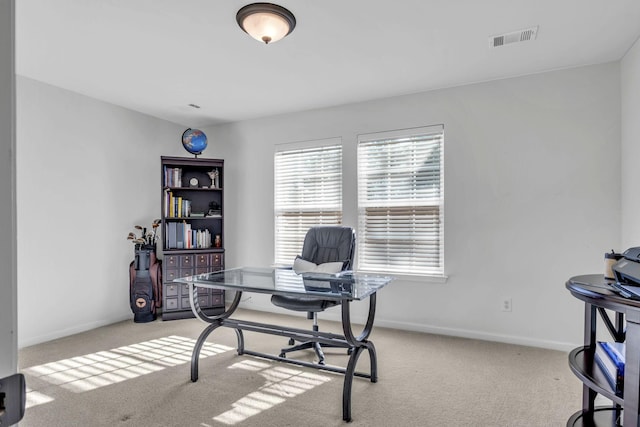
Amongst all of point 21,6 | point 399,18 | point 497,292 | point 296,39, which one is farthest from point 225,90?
point 497,292

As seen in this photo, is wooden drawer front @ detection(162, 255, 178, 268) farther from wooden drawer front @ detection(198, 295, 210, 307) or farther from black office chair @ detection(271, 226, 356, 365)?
black office chair @ detection(271, 226, 356, 365)

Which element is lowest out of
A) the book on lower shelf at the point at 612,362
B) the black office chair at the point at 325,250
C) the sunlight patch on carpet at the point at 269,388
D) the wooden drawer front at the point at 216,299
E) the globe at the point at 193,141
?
the sunlight patch on carpet at the point at 269,388

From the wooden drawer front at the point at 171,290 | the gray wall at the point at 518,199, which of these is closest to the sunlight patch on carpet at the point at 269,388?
the gray wall at the point at 518,199

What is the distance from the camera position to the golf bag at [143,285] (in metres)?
4.12

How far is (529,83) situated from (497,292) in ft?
6.77

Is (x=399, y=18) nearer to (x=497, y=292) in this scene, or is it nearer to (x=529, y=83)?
(x=529, y=83)

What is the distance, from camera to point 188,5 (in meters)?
2.27

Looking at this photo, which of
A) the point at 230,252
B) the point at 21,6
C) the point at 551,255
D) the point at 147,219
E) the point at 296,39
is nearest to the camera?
the point at 21,6

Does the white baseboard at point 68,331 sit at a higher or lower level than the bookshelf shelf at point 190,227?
lower

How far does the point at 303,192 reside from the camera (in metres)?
4.50

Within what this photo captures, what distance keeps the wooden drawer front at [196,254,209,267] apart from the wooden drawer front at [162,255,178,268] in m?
0.26

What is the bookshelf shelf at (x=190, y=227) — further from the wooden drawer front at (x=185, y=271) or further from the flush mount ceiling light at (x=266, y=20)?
the flush mount ceiling light at (x=266, y=20)

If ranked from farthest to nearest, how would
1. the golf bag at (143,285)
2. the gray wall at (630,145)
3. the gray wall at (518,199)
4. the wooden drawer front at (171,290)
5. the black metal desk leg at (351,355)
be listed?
1. the wooden drawer front at (171,290)
2. the golf bag at (143,285)
3. the gray wall at (518,199)
4. the gray wall at (630,145)
5. the black metal desk leg at (351,355)

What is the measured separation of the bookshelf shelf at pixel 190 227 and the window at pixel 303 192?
0.80 meters
